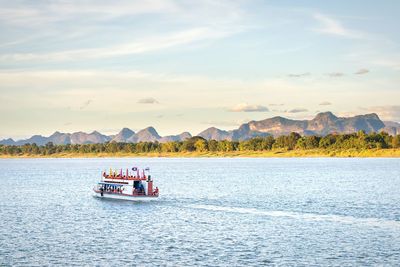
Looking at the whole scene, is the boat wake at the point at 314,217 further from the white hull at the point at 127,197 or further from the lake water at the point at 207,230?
the white hull at the point at 127,197

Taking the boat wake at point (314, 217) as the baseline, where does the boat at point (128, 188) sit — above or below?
above

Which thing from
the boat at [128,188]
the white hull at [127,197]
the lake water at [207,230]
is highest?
the boat at [128,188]

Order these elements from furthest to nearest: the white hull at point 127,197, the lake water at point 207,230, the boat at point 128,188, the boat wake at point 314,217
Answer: the boat at point 128,188, the white hull at point 127,197, the boat wake at point 314,217, the lake water at point 207,230

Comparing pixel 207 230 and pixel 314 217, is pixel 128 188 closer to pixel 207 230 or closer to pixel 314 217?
pixel 314 217

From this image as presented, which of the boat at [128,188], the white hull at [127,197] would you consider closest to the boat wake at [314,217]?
the white hull at [127,197]

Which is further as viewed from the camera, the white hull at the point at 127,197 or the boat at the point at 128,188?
the boat at the point at 128,188

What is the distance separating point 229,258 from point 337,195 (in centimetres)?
7158

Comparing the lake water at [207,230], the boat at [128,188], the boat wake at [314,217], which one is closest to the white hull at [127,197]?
the boat at [128,188]

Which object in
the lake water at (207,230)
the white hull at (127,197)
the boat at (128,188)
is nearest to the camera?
the lake water at (207,230)

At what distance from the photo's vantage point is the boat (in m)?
117

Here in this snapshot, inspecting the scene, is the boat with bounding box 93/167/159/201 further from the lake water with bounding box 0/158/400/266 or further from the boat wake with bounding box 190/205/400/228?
the boat wake with bounding box 190/205/400/228

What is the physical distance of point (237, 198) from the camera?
12081cm

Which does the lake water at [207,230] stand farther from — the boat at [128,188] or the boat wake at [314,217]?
the boat at [128,188]

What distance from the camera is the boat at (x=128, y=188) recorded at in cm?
11665
